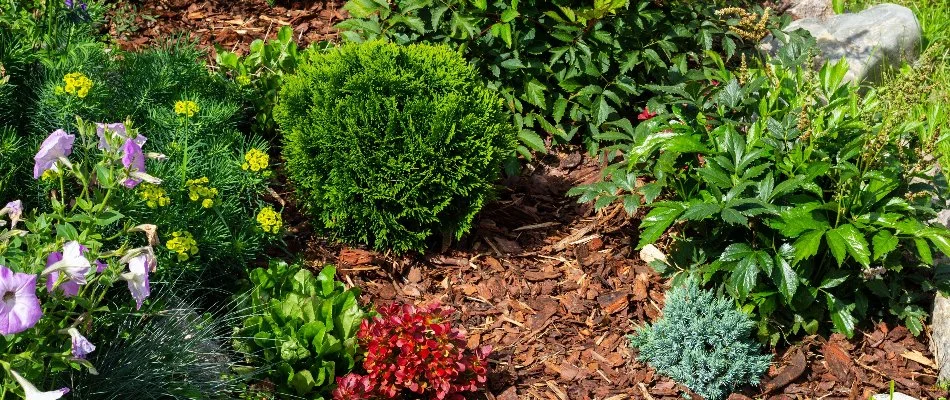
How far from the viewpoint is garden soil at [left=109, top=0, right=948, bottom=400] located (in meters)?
3.92

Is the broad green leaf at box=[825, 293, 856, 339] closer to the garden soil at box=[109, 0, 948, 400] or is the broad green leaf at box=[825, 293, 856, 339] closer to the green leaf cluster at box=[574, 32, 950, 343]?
the green leaf cluster at box=[574, 32, 950, 343]

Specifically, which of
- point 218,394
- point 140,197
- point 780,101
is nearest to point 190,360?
point 218,394

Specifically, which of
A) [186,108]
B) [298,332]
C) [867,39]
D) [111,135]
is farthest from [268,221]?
[867,39]

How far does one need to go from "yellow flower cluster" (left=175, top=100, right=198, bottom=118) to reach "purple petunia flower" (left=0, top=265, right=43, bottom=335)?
170 cm

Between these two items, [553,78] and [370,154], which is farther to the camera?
[553,78]

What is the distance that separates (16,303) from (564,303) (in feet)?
8.66

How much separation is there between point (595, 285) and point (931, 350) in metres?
1.49

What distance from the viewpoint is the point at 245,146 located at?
4.41 meters

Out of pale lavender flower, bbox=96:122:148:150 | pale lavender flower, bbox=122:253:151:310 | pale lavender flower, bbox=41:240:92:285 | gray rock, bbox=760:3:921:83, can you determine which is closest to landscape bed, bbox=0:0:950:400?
pale lavender flower, bbox=96:122:148:150

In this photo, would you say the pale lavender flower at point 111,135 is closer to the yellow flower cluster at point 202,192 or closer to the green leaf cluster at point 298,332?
the yellow flower cluster at point 202,192

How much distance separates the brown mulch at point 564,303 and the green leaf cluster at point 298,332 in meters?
0.49

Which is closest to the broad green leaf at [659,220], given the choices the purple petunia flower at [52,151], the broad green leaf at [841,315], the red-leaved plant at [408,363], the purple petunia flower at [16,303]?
the broad green leaf at [841,315]

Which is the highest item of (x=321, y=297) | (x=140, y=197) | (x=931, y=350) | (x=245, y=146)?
(x=140, y=197)

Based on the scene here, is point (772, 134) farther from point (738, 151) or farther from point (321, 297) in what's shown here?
point (321, 297)
